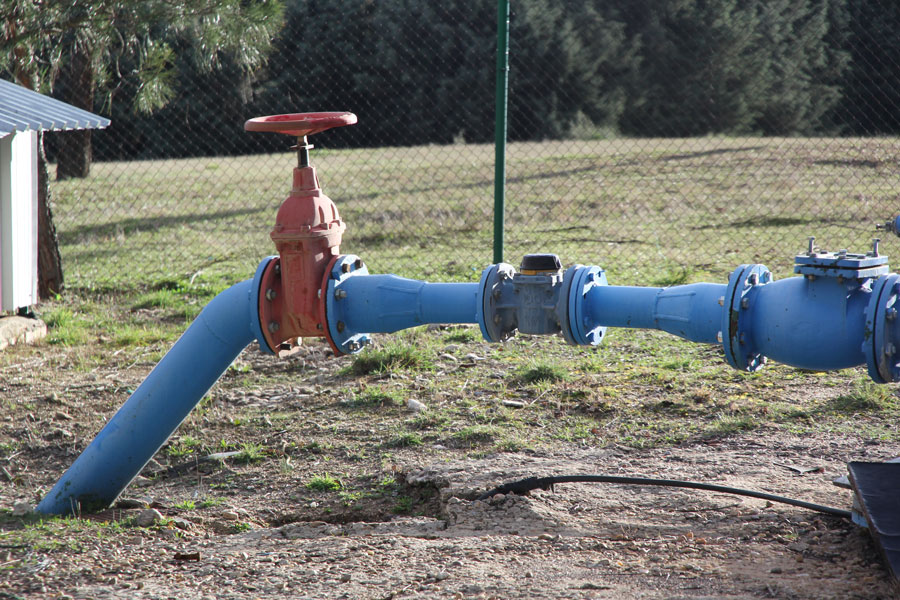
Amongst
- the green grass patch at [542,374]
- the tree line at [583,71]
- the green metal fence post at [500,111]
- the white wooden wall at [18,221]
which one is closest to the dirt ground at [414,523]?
the green grass patch at [542,374]

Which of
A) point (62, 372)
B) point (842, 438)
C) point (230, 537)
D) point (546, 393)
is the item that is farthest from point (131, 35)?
point (842, 438)

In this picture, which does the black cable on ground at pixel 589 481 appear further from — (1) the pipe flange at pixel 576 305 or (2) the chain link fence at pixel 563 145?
(2) the chain link fence at pixel 563 145

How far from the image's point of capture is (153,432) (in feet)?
9.04

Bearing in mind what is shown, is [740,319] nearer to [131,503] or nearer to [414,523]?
[414,523]

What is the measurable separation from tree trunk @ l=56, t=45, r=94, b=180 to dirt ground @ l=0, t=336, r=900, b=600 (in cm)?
400

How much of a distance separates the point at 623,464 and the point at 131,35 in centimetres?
473

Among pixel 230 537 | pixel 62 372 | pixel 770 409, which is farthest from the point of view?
pixel 62 372

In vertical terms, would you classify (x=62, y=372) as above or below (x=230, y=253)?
below

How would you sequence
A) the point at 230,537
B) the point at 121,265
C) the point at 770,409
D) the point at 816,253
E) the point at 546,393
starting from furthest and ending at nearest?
the point at 121,265
the point at 546,393
the point at 770,409
the point at 230,537
the point at 816,253

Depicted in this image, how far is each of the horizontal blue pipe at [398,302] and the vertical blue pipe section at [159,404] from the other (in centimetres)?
34

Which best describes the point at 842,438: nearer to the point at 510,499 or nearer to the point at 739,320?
Result: the point at 510,499

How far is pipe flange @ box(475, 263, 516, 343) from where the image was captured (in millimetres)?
2256

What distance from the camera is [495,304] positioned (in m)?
2.29

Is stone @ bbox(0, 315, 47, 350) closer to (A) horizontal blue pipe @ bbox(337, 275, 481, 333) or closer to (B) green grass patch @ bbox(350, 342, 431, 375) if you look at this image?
(B) green grass patch @ bbox(350, 342, 431, 375)
